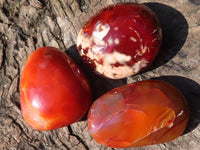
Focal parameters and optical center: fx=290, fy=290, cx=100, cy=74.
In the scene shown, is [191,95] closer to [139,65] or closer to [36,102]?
[139,65]

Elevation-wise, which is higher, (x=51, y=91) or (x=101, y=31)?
(x=101, y=31)

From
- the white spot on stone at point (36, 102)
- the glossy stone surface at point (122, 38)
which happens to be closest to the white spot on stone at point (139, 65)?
the glossy stone surface at point (122, 38)

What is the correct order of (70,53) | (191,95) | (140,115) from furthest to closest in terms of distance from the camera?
(70,53) < (191,95) < (140,115)

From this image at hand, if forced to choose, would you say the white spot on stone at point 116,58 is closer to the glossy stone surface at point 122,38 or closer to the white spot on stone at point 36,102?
the glossy stone surface at point 122,38

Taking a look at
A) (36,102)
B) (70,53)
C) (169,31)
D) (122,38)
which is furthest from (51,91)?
(169,31)

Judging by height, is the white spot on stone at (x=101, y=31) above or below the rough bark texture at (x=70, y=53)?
above

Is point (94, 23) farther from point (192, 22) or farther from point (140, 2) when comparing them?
point (192, 22)
